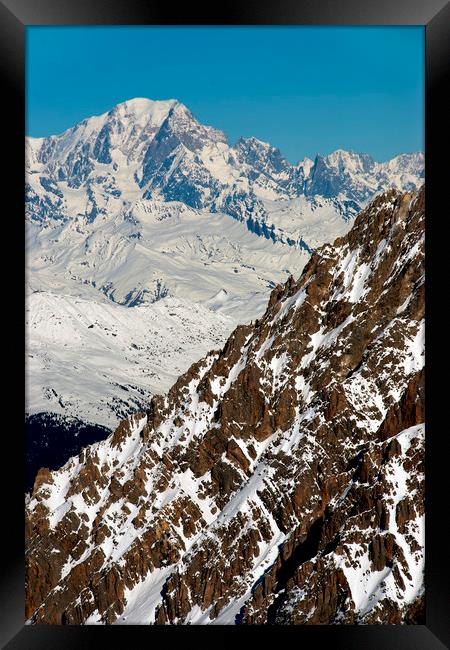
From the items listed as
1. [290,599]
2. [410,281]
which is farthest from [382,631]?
[410,281]

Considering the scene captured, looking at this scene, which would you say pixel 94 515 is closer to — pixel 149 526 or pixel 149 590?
pixel 149 526

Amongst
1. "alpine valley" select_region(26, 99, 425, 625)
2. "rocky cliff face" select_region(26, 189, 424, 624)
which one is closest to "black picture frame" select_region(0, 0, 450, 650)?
"alpine valley" select_region(26, 99, 425, 625)

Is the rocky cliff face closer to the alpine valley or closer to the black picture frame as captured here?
the alpine valley
